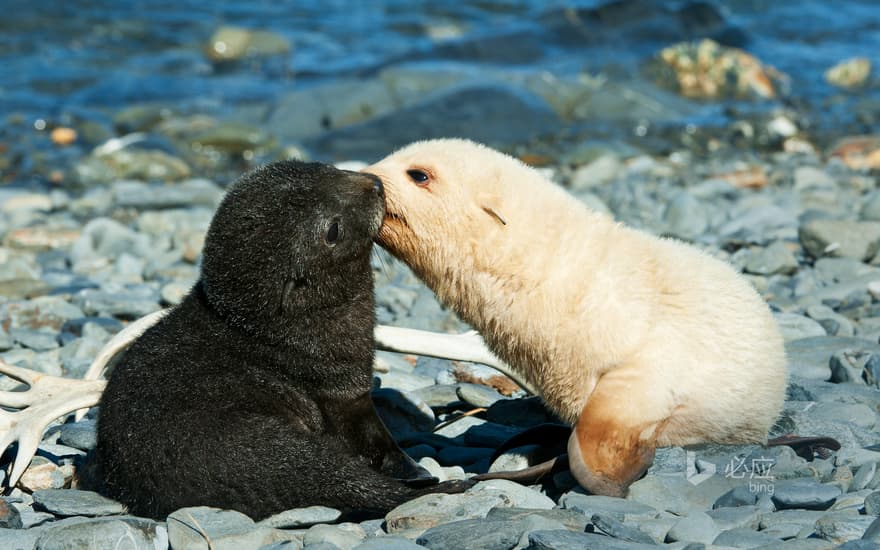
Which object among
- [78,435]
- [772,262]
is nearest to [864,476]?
[78,435]

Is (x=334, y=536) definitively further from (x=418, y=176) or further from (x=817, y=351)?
(x=817, y=351)

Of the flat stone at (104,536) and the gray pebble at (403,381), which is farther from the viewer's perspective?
the gray pebble at (403,381)

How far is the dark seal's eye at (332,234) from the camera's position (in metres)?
5.10

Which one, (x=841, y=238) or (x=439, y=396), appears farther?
(x=841, y=238)

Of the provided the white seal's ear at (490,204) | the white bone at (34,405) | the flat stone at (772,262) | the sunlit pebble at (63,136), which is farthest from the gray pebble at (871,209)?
the sunlit pebble at (63,136)

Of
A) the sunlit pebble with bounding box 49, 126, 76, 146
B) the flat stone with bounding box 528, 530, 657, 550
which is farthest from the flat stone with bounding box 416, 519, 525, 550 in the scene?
the sunlit pebble with bounding box 49, 126, 76, 146

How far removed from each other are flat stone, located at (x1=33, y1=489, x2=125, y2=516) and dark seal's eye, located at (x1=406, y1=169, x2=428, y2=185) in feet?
6.30

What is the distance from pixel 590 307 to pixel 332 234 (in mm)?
1203

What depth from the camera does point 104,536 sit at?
14.3ft

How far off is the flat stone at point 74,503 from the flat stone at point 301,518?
0.72m

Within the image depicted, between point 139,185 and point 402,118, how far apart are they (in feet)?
14.8

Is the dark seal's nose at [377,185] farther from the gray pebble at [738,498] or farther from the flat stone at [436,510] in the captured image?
the gray pebble at [738,498]

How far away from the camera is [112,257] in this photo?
1024cm

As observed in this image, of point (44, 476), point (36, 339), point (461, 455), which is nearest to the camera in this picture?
point (44, 476)
